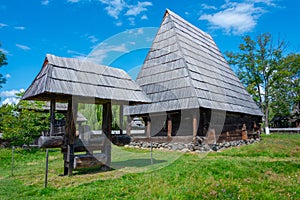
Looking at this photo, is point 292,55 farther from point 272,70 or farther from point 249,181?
point 249,181

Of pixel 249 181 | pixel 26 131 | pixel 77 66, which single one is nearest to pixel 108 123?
pixel 77 66

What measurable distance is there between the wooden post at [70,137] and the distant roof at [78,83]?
385mm

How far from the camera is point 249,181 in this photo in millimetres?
6824

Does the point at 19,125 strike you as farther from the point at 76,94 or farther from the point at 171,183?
the point at 171,183

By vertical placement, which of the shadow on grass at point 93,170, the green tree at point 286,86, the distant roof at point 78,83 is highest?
the green tree at point 286,86

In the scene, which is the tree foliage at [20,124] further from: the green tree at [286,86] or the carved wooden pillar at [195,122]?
the green tree at [286,86]

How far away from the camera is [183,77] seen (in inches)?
573

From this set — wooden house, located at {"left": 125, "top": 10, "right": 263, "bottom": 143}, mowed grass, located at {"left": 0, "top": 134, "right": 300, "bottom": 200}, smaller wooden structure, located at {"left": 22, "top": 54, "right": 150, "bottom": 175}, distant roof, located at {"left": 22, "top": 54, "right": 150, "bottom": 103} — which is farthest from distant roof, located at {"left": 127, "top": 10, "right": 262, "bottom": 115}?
mowed grass, located at {"left": 0, "top": 134, "right": 300, "bottom": 200}

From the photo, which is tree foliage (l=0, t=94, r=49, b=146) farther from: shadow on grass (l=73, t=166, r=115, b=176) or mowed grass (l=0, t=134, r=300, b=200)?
shadow on grass (l=73, t=166, r=115, b=176)

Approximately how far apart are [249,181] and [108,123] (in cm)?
488

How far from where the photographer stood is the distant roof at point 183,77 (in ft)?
46.4

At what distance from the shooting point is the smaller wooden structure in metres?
7.35

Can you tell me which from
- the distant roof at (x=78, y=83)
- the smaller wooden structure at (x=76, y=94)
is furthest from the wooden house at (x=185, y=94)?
the smaller wooden structure at (x=76, y=94)

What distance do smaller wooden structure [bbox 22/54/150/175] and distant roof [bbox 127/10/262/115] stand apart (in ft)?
17.4
